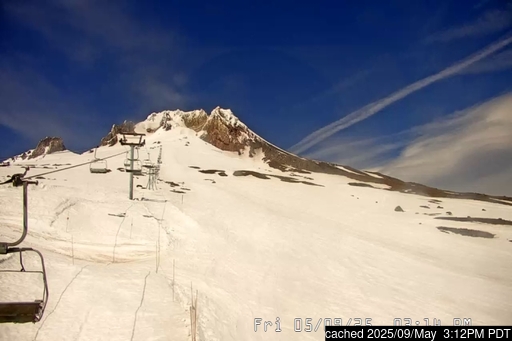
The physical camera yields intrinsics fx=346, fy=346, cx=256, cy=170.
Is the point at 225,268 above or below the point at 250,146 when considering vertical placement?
below

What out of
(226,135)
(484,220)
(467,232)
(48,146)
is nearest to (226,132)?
(226,135)

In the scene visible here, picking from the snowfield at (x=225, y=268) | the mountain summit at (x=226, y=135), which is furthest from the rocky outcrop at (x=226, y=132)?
the snowfield at (x=225, y=268)

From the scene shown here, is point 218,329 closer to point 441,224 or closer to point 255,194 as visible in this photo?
point 441,224

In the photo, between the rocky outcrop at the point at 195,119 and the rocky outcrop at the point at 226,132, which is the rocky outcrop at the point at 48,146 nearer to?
the rocky outcrop at the point at 195,119

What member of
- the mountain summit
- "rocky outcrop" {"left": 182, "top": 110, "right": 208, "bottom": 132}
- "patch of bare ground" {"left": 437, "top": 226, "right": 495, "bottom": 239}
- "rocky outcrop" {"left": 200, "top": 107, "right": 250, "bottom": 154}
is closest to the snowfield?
"patch of bare ground" {"left": 437, "top": 226, "right": 495, "bottom": 239}

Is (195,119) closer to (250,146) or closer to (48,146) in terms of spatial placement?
(250,146)

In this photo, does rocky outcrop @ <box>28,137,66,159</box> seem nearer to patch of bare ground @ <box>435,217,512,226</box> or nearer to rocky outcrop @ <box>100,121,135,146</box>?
rocky outcrop @ <box>100,121,135,146</box>
